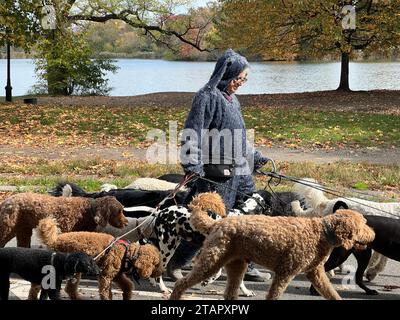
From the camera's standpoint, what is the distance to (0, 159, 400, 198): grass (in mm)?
12344

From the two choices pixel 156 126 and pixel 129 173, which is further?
pixel 156 126

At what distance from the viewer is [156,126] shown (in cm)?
2212

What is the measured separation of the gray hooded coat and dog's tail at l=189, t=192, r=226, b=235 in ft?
2.29

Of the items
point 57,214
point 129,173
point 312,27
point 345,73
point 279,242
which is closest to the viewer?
point 279,242

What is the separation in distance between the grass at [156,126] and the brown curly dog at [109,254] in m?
12.3

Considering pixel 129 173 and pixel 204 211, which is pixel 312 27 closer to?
pixel 129 173

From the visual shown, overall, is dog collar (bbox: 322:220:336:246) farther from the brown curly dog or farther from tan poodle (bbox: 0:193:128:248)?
tan poodle (bbox: 0:193:128:248)

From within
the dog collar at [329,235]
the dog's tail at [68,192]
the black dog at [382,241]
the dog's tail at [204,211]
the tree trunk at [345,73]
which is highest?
the tree trunk at [345,73]

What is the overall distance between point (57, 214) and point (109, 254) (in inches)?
53.0

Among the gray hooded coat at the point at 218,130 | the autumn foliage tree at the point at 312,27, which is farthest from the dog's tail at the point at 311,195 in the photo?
the autumn foliage tree at the point at 312,27

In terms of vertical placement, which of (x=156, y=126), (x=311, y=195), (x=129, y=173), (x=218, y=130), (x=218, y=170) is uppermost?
(x=218, y=130)

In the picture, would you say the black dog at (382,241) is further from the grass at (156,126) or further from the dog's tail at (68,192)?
the grass at (156,126)

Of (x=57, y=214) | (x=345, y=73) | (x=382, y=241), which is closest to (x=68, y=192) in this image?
(x=57, y=214)

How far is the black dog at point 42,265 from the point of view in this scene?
5.32 metres
